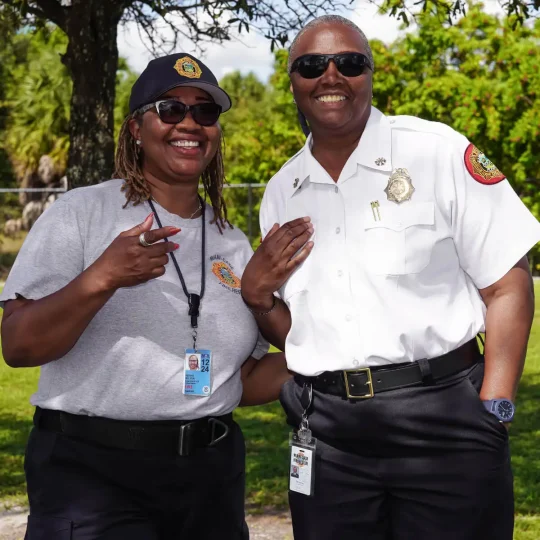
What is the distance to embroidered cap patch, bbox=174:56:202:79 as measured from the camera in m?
2.97

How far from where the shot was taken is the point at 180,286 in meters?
2.82

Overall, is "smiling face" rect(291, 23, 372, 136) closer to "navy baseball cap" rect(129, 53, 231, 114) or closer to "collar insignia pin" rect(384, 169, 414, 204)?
"collar insignia pin" rect(384, 169, 414, 204)

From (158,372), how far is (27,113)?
32652 millimetres

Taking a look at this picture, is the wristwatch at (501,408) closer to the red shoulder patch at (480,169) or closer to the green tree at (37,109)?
the red shoulder patch at (480,169)

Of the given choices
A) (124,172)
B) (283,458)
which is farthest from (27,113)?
(124,172)

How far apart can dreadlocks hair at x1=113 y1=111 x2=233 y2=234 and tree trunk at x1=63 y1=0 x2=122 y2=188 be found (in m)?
3.22

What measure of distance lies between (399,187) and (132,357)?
97 cm

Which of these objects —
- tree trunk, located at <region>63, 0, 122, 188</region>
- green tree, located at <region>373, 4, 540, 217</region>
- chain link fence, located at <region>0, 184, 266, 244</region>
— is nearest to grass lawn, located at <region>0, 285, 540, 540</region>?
tree trunk, located at <region>63, 0, 122, 188</region>

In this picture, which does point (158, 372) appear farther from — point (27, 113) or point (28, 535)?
point (27, 113)

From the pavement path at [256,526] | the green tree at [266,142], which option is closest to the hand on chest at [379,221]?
the pavement path at [256,526]

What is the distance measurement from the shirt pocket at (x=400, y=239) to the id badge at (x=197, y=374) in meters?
0.59

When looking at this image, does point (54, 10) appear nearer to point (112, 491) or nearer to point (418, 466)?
point (112, 491)

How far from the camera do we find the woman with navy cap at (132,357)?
261 centimetres

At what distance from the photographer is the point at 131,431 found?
2.70 m
